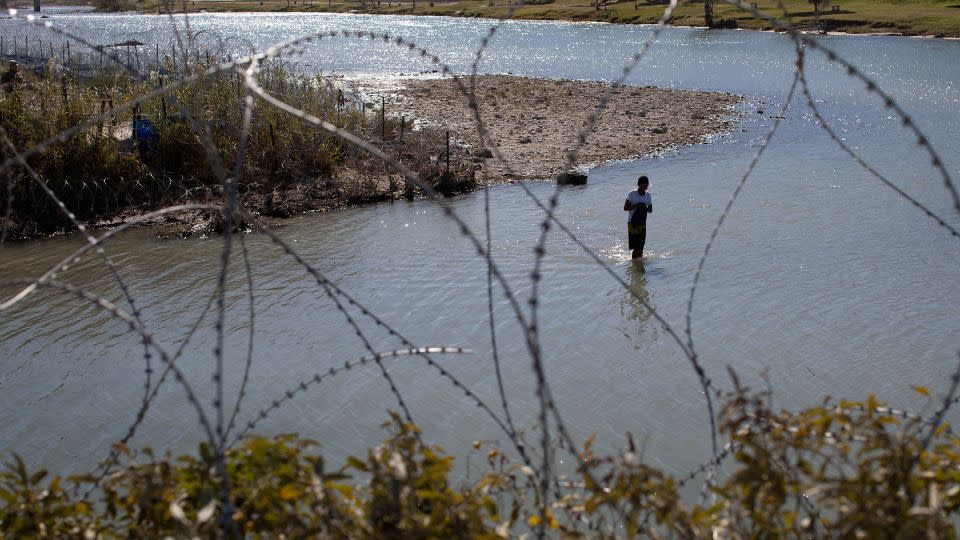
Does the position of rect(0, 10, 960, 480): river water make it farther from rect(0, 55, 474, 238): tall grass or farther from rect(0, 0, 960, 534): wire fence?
rect(0, 55, 474, 238): tall grass

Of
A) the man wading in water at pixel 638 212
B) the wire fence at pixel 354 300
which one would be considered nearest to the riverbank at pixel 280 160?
the man wading in water at pixel 638 212

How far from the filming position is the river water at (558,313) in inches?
394

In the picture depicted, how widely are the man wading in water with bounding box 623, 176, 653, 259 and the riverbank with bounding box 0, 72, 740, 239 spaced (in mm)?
2194

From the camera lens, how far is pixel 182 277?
14.8m

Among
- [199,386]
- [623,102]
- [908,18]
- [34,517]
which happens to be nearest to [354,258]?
[199,386]

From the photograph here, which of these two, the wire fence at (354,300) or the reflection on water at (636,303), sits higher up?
the wire fence at (354,300)

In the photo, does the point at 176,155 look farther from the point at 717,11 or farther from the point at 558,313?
the point at 717,11

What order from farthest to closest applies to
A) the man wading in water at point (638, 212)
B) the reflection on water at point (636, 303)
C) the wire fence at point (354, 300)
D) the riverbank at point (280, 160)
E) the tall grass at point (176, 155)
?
1. the riverbank at point (280, 160)
2. the tall grass at point (176, 155)
3. the man wading in water at point (638, 212)
4. the reflection on water at point (636, 303)
5. the wire fence at point (354, 300)

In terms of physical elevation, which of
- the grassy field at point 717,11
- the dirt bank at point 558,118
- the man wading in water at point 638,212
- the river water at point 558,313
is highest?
the grassy field at point 717,11

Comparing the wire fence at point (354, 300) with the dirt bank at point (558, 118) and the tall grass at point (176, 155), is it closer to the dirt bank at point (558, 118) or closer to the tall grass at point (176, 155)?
the tall grass at point (176, 155)

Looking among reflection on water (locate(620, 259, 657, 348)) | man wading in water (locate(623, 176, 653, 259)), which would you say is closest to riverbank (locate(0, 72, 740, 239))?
man wading in water (locate(623, 176, 653, 259))

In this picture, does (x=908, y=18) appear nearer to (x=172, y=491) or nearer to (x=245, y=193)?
(x=245, y=193)

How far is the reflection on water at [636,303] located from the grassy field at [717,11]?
23355 millimetres

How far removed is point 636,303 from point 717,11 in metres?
67.2
